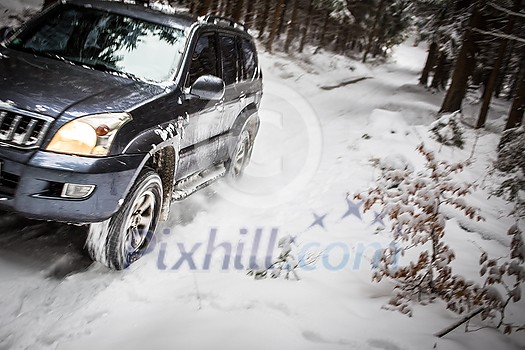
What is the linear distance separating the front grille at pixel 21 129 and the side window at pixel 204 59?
1525 mm

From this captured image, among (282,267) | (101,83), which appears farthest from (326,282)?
(101,83)

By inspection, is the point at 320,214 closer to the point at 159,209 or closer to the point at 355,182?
the point at 355,182

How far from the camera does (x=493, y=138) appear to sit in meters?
13.4

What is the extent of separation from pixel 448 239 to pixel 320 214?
1.45m

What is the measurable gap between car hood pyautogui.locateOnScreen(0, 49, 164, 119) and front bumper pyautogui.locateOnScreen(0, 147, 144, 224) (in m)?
0.34

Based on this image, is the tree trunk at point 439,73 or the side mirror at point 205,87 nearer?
the side mirror at point 205,87

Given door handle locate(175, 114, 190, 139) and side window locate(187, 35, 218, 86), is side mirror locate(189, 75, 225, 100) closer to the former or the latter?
side window locate(187, 35, 218, 86)

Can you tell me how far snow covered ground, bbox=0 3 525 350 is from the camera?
273 centimetres

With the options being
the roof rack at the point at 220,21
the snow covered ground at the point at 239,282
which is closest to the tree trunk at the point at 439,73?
the snow covered ground at the point at 239,282

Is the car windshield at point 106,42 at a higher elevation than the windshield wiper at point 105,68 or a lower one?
higher

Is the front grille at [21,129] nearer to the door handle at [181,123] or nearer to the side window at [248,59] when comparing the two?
the door handle at [181,123]

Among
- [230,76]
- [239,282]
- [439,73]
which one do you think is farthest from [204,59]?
[439,73]

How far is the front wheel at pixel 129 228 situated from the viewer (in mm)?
3438

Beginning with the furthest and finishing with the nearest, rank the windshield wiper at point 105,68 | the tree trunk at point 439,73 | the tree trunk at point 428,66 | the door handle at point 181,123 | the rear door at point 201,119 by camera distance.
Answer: the tree trunk at point 428,66 < the tree trunk at point 439,73 < the rear door at point 201,119 < the door handle at point 181,123 < the windshield wiper at point 105,68
